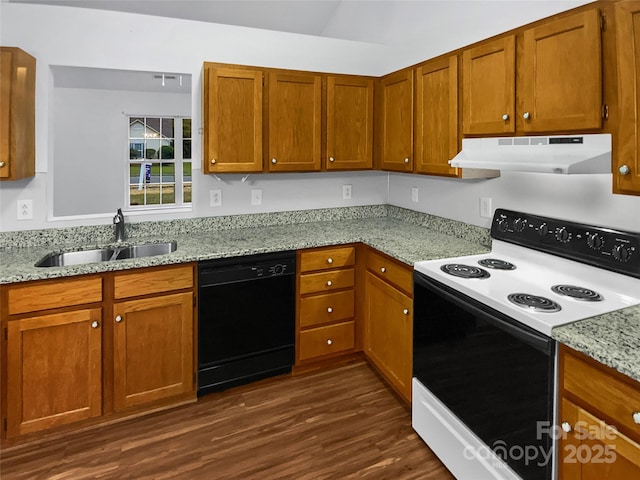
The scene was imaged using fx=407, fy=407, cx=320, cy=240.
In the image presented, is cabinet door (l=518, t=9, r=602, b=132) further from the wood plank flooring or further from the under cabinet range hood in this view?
the wood plank flooring

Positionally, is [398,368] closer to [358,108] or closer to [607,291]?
[607,291]

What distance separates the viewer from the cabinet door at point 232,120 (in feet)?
8.55

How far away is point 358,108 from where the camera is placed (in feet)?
10.0

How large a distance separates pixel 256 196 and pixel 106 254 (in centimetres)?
111

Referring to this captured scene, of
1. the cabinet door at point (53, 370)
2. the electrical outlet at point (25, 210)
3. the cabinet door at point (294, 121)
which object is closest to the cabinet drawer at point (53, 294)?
the cabinet door at point (53, 370)

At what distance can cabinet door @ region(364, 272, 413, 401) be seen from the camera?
233 cm

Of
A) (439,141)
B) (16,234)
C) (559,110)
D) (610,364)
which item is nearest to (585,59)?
(559,110)

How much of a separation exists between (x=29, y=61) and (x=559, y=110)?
9.17 ft

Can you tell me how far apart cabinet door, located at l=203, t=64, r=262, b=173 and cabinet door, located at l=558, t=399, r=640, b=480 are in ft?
7.23

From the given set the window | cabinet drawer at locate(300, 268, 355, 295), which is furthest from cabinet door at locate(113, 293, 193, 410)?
the window

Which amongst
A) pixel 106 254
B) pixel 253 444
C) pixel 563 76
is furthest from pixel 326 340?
pixel 563 76

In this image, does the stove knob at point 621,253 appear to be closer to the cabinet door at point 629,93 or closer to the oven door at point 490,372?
the cabinet door at point 629,93

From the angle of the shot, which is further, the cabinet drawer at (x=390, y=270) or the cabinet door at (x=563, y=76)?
the cabinet drawer at (x=390, y=270)

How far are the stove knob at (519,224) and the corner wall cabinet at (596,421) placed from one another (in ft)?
3.18
